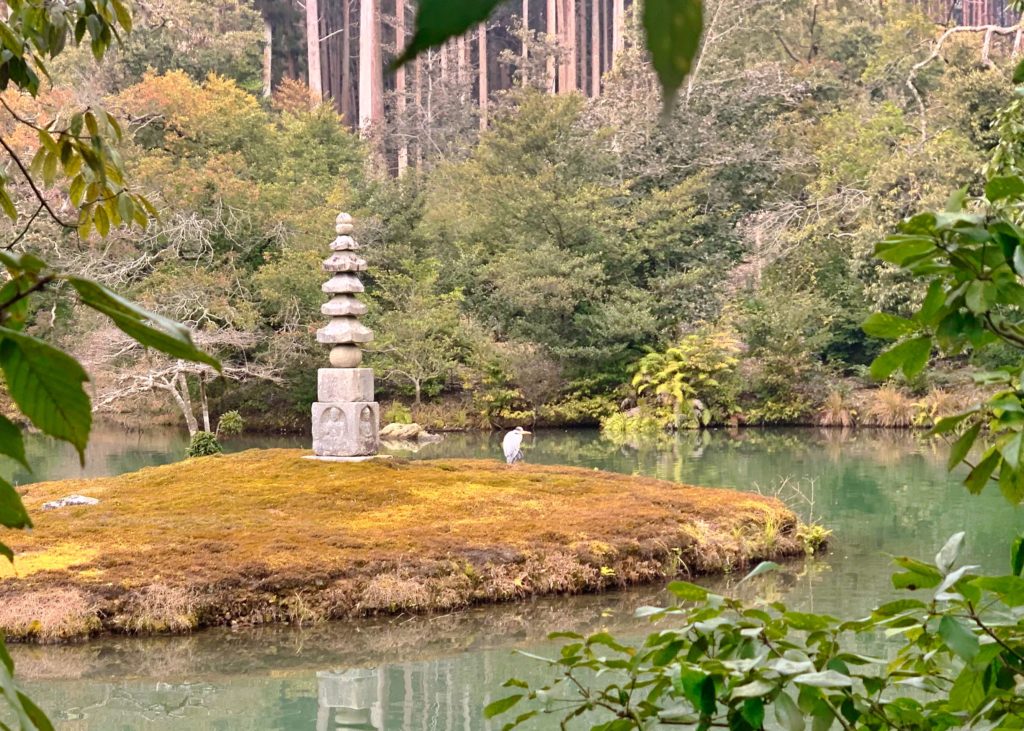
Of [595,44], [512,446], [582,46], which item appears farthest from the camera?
[582,46]

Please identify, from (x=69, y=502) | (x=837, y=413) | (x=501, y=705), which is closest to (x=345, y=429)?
(x=69, y=502)

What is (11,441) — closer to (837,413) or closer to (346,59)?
(837,413)

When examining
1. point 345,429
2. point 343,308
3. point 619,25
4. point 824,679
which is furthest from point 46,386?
point 619,25

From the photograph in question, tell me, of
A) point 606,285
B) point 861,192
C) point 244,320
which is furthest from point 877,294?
point 244,320

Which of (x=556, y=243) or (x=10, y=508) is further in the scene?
(x=556, y=243)

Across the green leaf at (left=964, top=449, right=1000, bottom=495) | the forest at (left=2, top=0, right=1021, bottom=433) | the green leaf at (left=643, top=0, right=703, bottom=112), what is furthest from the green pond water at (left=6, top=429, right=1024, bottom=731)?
the forest at (left=2, top=0, right=1021, bottom=433)

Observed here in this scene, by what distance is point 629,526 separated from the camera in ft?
25.1

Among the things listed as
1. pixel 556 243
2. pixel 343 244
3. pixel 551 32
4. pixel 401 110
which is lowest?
pixel 343 244

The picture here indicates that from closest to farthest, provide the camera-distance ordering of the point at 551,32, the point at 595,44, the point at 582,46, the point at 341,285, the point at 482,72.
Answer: the point at 341,285 < the point at 551,32 < the point at 482,72 < the point at 595,44 < the point at 582,46

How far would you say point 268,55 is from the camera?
83.7 feet

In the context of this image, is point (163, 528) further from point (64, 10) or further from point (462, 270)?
point (462, 270)

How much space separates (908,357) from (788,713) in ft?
1.08

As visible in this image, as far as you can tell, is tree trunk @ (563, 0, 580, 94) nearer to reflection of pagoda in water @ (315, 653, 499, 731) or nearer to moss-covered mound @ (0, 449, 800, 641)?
moss-covered mound @ (0, 449, 800, 641)

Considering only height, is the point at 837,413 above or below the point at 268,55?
below
